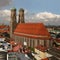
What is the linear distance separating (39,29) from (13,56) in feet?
138

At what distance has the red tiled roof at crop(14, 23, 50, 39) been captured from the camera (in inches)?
3199

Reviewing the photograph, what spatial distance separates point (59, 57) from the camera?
151 ft

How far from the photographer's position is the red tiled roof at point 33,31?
8125 centimetres

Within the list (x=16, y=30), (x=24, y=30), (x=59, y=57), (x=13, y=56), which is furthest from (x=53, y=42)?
(x=13, y=56)

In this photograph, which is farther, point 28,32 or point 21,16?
point 21,16

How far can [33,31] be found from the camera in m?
85.2

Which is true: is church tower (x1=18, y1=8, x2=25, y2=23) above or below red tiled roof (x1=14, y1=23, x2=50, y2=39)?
above

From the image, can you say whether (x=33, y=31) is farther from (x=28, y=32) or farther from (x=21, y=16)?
(x=21, y=16)

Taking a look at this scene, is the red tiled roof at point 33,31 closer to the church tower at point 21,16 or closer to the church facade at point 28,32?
the church facade at point 28,32

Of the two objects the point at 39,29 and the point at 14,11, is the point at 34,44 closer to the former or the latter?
the point at 39,29

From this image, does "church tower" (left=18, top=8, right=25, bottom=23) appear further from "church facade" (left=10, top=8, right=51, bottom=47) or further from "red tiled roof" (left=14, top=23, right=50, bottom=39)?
"red tiled roof" (left=14, top=23, right=50, bottom=39)

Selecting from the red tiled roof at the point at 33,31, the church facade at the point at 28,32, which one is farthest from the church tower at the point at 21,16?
the red tiled roof at the point at 33,31

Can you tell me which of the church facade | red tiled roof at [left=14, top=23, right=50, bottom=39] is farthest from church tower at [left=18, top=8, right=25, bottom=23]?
red tiled roof at [left=14, top=23, right=50, bottom=39]

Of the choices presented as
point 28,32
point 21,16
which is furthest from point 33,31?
point 21,16
